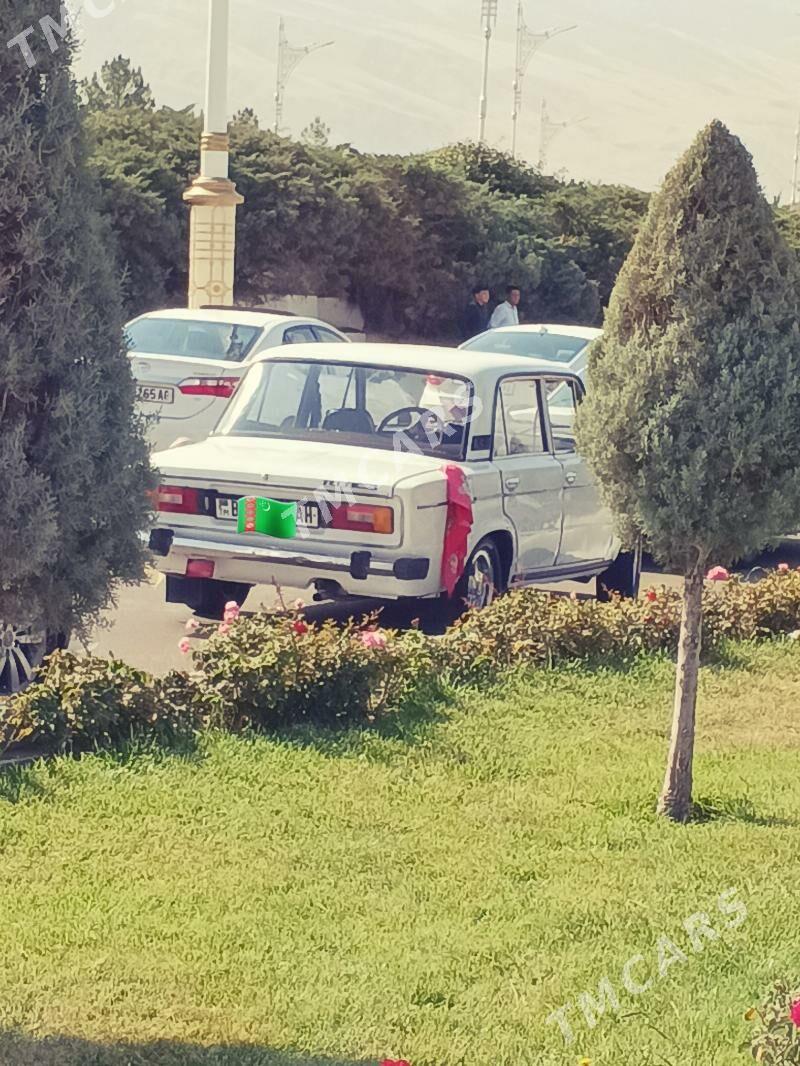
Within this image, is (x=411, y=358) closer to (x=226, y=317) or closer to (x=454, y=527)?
(x=454, y=527)

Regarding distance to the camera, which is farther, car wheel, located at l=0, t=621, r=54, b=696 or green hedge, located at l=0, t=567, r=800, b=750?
green hedge, located at l=0, t=567, r=800, b=750

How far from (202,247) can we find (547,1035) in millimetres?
22041

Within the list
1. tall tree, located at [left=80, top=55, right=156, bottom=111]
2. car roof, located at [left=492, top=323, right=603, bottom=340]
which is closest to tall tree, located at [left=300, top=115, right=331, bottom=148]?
tall tree, located at [left=80, top=55, right=156, bottom=111]

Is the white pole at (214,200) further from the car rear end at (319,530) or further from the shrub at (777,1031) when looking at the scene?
the shrub at (777,1031)

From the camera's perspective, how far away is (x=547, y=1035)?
4.21 meters

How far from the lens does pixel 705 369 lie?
5660mm

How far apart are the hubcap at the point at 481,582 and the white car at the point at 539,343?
5720mm

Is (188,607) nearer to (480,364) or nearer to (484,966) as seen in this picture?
(480,364)

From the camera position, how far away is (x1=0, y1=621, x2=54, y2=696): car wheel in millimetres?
4090

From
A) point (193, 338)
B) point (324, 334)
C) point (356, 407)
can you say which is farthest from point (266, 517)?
point (324, 334)

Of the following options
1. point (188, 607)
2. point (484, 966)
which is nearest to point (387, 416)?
point (188, 607)

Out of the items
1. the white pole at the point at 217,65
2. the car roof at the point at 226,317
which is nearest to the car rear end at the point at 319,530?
the car roof at the point at 226,317

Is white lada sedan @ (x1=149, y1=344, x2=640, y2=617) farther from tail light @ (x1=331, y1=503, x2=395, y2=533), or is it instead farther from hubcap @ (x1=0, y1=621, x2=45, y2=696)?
hubcap @ (x1=0, y1=621, x2=45, y2=696)

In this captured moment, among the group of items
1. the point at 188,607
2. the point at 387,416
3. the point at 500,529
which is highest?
the point at 387,416
